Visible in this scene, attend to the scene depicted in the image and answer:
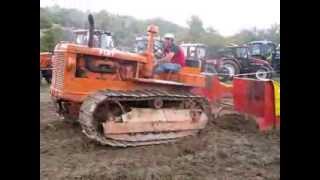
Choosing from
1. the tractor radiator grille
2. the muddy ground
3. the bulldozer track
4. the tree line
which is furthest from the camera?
the bulldozer track

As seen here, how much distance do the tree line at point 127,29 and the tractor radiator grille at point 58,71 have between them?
0.50 feet

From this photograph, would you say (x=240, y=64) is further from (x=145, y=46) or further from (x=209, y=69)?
(x=145, y=46)

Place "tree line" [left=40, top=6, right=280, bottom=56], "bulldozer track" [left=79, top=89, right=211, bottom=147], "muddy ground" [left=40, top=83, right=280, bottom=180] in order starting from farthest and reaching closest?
"bulldozer track" [left=79, top=89, right=211, bottom=147] → "muddy ground" [left=40, top=83, right=280, bottom=180] → "tree line" [left=40, top=6, right=280, bottom=56]

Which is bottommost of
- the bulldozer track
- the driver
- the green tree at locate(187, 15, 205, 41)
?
the bulldozer track

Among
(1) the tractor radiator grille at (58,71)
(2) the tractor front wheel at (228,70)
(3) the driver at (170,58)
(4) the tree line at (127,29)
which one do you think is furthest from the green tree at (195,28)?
(1) the tractor radiator grille at (58,71)

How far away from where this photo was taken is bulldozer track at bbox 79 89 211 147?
2.79 m

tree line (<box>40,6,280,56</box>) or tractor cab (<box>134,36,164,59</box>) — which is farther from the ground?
tree line (<box>40,6,280,56</box>)

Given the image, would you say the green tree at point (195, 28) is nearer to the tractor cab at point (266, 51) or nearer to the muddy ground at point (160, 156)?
the tractor cab at point (266, 51)

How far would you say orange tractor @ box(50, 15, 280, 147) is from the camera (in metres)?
2.75

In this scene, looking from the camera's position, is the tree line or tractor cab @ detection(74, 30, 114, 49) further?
tractor cab @ detection(74, 30, 114, 49)

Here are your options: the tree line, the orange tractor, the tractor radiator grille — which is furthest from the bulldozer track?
the tree line

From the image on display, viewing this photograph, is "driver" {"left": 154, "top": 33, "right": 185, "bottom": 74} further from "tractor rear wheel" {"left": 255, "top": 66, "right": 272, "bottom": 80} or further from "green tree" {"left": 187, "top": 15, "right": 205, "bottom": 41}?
"tractor rear wheel" {"left": 255, "top": 66, "right": 272, "bottom": 80}

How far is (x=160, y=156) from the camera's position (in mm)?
2688
